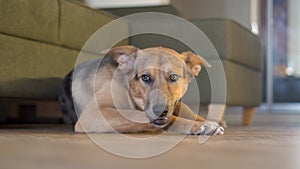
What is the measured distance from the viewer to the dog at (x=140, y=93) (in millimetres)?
1611

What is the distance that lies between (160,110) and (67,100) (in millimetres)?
653

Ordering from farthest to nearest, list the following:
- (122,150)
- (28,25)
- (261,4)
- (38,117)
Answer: (261,4)
(38,117)
(28,25)
(122,150)

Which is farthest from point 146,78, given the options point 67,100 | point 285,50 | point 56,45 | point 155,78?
point 285,50

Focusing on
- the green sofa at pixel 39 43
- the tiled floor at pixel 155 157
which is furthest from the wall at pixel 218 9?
the tiled floor at pixel 155 157

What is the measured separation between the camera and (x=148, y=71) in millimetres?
1628

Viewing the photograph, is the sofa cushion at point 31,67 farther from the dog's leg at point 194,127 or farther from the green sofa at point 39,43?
the dog's leg at point 194,127

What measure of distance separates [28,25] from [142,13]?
145 cm

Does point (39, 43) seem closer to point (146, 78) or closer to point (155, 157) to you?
point (146, 78)

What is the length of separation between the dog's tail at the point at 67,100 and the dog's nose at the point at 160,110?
58cm

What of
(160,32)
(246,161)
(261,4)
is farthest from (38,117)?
(261,4)

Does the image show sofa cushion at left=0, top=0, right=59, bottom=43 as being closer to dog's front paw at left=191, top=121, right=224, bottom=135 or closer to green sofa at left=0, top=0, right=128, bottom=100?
green sofa at left=0, top=0, right=128, bottom=100

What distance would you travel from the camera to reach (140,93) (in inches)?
66.1

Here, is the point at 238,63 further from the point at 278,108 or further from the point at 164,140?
the point at 278,108

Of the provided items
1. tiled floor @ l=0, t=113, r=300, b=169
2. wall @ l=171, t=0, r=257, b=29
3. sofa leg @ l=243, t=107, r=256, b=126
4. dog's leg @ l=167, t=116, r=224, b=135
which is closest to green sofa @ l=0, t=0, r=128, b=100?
tiled floor @ l=0, t=113, r=300, b=169
